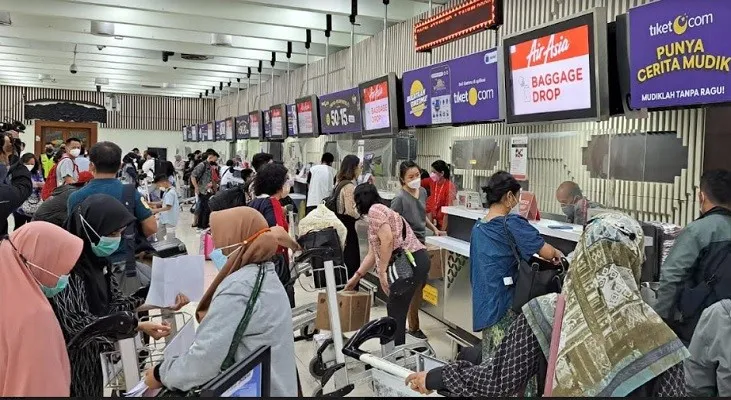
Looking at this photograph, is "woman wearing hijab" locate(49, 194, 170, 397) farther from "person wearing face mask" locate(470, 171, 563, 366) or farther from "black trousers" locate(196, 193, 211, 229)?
"black trousers" locate(196, 193, 211, 229)

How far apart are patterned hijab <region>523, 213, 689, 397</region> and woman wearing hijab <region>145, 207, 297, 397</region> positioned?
87cm

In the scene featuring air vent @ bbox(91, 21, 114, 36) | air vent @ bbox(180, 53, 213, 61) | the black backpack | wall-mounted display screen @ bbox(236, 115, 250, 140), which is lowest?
the black backpack

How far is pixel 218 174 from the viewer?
40.5ft

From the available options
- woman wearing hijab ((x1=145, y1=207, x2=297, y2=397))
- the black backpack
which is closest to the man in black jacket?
the black backpack

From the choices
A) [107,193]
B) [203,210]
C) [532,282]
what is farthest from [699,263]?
[203,210]

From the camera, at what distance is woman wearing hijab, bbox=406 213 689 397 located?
1611 millimetres

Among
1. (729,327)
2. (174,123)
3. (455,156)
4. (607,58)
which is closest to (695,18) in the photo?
(607,58)

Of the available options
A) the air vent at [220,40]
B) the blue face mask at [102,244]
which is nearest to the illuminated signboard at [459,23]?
the blue face mask at [102,244]

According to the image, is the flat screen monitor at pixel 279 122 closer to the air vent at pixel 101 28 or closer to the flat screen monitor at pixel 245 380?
the air vent at pixel 101 28

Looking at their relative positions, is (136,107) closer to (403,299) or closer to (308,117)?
(308,117)

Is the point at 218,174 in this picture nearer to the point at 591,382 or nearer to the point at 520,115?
the point at 520,115

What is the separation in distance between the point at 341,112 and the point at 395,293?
15.8ft

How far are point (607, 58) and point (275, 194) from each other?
7.76 feet

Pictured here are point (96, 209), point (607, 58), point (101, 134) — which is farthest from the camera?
point (101, 134)
